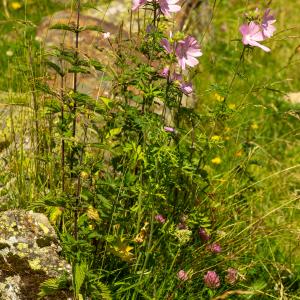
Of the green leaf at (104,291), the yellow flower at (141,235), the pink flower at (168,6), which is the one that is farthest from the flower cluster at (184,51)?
the green leaf at (104,291)

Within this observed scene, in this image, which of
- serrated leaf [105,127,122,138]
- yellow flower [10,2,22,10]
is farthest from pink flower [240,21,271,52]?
yellow flower [10,2,22,10]

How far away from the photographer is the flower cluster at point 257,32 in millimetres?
2293

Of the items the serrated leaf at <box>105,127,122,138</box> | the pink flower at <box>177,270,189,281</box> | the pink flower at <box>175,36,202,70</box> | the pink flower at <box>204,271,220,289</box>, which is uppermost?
the pink flower at <box>175,36,202,70</box>

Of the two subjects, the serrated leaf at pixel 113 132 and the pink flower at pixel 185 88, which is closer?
the pink flower at pixel 185 88

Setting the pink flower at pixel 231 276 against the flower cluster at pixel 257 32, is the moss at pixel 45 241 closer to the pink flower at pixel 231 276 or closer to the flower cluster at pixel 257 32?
the pink flower at pixel 231 276

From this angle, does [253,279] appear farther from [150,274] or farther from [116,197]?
[116,197]

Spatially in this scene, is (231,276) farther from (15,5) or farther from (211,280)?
(15,5)

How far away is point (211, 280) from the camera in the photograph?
2576 millimetres

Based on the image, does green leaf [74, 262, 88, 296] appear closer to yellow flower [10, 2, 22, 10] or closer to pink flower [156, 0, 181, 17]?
pink flower [156, 0, 181, 17]

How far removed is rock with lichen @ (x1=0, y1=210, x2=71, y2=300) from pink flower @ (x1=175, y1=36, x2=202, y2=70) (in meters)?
0.90

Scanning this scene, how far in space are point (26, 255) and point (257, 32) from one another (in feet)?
4.34

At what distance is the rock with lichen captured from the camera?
218cm

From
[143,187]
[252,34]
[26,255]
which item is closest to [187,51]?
[252,34]

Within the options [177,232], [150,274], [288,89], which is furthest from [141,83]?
[288,89]
